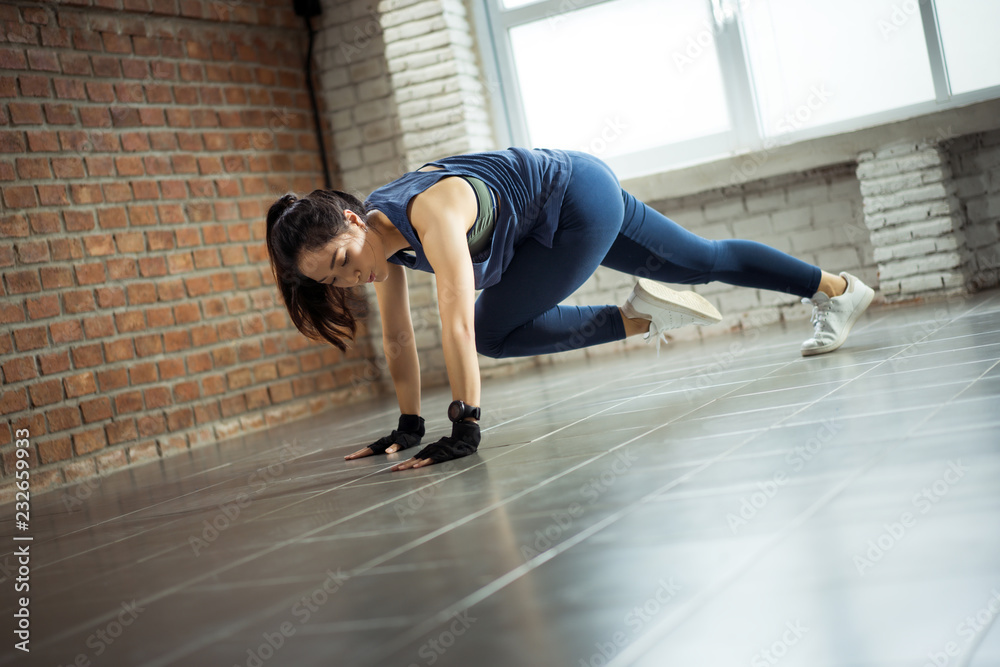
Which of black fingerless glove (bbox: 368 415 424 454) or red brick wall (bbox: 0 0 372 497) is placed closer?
black fingerless glove (bbox: 368 415 424 454)

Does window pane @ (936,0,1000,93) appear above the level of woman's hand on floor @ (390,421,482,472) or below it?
above

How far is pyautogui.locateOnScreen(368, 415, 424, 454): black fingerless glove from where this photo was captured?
2521mm

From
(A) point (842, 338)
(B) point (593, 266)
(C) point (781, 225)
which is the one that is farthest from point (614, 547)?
(C) point (781, 225)

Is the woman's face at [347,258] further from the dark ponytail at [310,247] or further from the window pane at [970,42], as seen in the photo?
the window pane at [970,42]

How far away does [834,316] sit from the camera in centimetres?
280

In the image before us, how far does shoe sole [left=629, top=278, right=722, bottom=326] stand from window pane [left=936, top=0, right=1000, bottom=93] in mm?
2279

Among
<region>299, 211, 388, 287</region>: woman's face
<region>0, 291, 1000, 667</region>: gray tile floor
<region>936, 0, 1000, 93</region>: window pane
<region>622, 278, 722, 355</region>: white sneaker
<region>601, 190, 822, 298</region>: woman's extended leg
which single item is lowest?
<region>0, 291, 1000, 667</region>: gray tile floor

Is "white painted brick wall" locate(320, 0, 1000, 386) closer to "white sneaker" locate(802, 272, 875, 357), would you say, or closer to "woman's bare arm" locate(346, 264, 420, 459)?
"white sneaker" locate(802, 272, 875, 357)

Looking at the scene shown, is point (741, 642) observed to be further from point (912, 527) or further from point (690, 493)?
point (690, 493)

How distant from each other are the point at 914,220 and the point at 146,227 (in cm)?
341

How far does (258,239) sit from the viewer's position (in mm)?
4805

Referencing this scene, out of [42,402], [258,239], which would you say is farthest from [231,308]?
[42,402]

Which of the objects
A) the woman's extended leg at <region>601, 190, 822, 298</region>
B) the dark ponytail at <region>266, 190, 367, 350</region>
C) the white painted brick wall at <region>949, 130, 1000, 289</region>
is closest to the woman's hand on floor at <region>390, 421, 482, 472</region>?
the dark ponytail at <region>266, 190, 367, 350</region>

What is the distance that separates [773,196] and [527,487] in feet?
10.6
